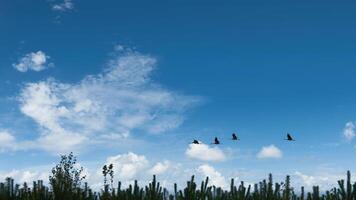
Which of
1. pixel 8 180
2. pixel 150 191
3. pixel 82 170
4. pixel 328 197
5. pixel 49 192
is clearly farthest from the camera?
pixel 82 170

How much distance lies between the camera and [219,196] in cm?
1822

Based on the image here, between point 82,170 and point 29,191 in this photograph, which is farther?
point 82,170

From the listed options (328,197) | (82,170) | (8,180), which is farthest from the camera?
(82,170)

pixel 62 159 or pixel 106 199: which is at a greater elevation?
pixel 62 159

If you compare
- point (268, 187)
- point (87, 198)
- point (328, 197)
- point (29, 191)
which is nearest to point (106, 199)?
point (87, 198)

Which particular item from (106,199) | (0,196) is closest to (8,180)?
(0,196)

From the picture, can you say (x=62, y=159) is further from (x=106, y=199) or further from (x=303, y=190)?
(x=303, y=190)

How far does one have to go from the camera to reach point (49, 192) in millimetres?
19828

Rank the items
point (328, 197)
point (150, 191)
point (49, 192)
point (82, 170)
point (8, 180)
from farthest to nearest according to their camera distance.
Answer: point (82, 170)
point (8, 180)
point (49, 192)
point (150, 191)
point (328, 197)

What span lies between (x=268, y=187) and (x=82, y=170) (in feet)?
43.0

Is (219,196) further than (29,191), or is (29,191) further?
(29,191)

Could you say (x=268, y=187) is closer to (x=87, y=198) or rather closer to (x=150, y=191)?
(x=150, y=191)

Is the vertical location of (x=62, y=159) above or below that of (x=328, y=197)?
above

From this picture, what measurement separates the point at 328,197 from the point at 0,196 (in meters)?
11.3
